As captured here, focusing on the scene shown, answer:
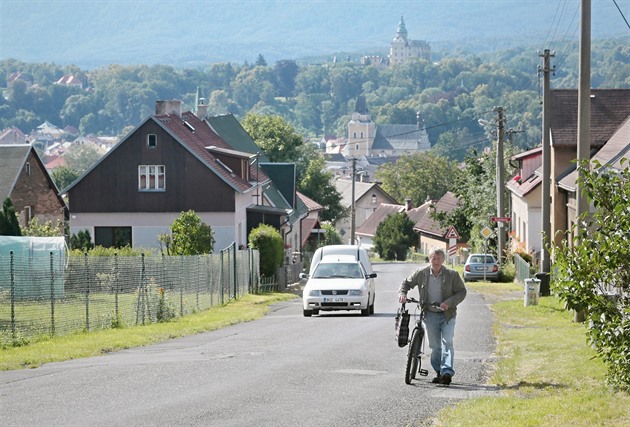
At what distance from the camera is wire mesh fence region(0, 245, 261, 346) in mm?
22828

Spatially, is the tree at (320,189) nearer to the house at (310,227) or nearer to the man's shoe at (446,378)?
the house at (310,227)

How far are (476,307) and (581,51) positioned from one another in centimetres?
1216

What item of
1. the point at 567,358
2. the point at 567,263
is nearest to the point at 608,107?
the point at 567,358

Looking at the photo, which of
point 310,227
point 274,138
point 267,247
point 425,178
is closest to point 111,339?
point 267,247

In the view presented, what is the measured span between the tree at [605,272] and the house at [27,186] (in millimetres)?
43319

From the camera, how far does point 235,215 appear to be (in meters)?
54.4

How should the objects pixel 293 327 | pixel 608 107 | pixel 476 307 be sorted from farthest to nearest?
pixel 608 107 → pixel 476 307 → pixel 293 327

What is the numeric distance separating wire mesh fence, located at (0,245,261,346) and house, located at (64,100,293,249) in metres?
17.8

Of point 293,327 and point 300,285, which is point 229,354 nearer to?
point 293,327

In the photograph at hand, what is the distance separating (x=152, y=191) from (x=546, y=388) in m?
40.8

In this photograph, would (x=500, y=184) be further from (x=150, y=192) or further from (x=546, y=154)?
(x=546, y=154)

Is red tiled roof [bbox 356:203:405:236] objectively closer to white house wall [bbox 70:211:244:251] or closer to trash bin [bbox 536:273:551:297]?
white house wall [bbox 70:211:244:251]

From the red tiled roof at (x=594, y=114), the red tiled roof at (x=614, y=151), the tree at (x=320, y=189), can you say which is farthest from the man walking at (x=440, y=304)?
the tree at (x=320, y=189)

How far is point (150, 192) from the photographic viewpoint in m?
54.3
